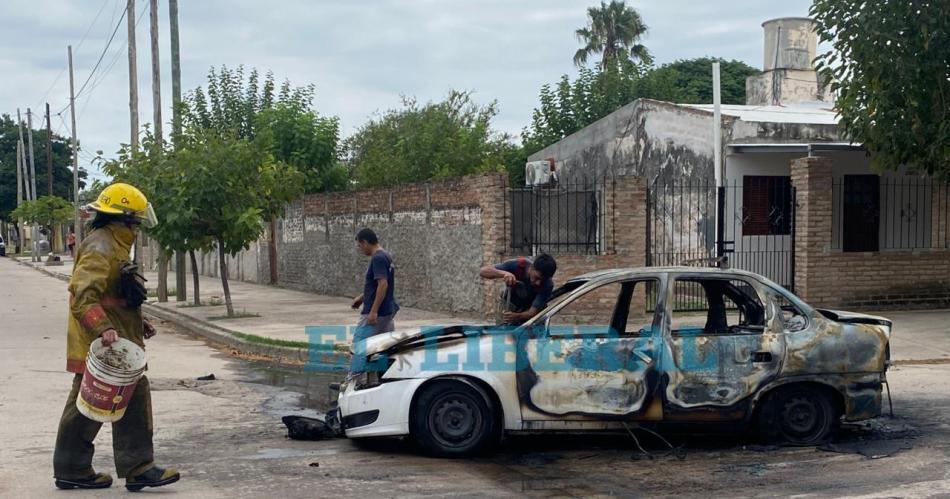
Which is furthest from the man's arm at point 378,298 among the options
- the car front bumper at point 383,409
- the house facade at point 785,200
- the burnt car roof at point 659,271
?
the house facade at point 785,200

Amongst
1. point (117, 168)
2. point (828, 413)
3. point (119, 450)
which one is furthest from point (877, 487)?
point (117, 168)

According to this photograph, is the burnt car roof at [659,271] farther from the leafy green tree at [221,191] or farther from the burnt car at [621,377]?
the leafy green tree at [221,191]

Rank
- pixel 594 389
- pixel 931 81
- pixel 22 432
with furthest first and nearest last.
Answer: pixel 931 81
pixel 22 432
pixel 594 389

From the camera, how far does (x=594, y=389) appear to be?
7.38m

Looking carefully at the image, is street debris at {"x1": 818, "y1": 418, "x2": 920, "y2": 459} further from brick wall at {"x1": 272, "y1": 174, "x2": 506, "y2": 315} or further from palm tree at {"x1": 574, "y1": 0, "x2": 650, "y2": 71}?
palm tree at {"x1": 574, "y1": 0, "x2": 650, "y2": 71}

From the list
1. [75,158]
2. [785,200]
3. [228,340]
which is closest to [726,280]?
[228,340]

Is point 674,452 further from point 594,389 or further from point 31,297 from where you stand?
point 31,297

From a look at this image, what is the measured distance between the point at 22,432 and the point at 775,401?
6.19 metres

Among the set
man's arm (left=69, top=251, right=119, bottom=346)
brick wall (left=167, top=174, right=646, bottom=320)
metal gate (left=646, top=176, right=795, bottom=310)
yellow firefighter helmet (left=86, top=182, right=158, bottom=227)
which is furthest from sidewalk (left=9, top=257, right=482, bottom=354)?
man's arm (left=69, top=251, right=119, bottom=346)

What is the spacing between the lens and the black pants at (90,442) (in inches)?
253

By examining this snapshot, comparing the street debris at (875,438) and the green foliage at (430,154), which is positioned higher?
the green foliage at (430,154)

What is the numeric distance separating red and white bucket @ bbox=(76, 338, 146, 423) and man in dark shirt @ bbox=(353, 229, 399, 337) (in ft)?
10.3

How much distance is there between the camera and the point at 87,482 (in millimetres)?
6484

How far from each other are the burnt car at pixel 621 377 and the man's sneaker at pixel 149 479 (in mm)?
1507
